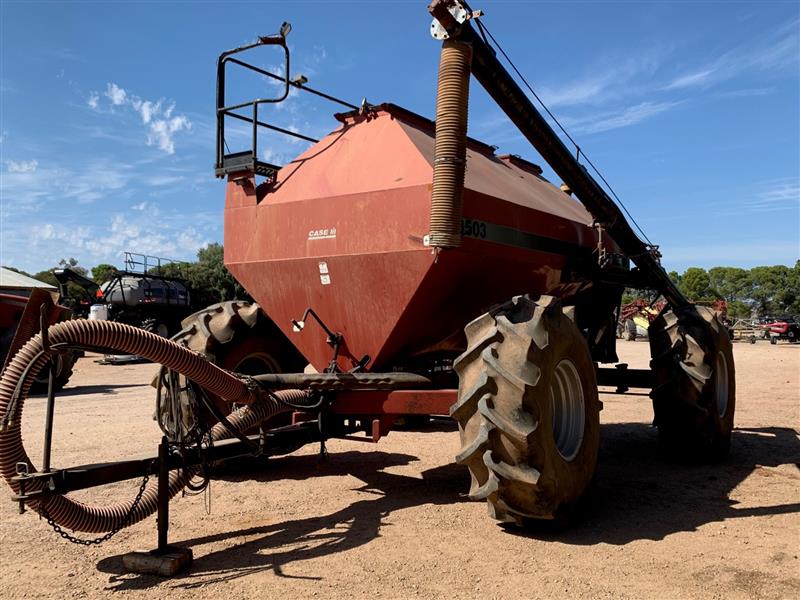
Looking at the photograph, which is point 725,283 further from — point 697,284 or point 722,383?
point 722,383

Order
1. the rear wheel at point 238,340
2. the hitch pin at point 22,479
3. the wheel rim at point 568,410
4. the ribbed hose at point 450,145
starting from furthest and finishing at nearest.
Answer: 1. the rear wheel at point 238,340
2. the wheel rim at point 568,410
3. the ribbed hose at point 450,145
4. the hitch pin at point 22,479

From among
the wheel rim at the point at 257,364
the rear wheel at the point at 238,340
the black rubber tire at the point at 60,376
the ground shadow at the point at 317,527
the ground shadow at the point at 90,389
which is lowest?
the ground shadow at the point at 317,527

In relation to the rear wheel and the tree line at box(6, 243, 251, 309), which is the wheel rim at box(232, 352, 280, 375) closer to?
the rear wheel

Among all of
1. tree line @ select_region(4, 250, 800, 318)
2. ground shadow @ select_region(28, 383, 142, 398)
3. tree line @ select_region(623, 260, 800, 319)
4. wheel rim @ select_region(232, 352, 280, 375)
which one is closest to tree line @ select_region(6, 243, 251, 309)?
tree line @ select_region(4, 250, 800, 318)

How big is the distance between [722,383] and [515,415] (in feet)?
15.0

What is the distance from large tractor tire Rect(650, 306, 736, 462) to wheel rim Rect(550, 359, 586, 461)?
90.8 inches

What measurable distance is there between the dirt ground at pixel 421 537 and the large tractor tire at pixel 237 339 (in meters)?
1.03

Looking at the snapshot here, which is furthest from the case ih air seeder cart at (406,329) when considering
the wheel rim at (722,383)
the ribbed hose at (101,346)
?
the wheel rim at (722,383)

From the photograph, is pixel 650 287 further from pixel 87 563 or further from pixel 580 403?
pixel 87 563

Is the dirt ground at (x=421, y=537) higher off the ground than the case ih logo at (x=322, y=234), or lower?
lower

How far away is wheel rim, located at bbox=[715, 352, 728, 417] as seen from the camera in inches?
303

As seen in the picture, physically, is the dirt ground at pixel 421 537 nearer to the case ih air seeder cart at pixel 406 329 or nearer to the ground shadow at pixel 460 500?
the ground shadow at pixel 460 500

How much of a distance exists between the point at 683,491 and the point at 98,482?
182 inches

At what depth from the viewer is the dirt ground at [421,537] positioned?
148 inches
